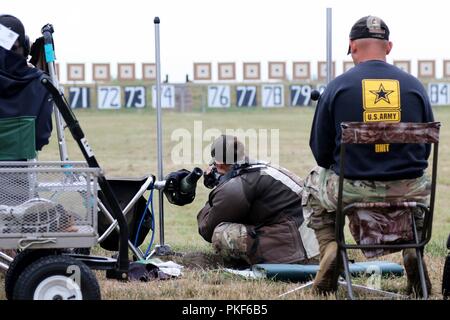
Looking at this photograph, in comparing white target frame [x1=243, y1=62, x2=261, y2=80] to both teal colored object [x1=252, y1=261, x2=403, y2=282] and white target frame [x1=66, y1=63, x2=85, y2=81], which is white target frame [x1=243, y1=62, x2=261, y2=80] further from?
teal colored object [x1=252, y1=261, x2=403, y2=282]

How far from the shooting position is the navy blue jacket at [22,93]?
5.68m

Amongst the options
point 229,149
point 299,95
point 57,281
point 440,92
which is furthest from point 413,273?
point 440,92

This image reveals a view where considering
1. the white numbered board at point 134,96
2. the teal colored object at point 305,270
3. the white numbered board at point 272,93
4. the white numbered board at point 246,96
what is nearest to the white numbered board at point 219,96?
the white numbered board at point 246,96

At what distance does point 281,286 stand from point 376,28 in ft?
5.16

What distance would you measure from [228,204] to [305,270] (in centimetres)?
66

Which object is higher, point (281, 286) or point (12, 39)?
point (12, 39)

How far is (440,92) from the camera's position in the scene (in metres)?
48.7

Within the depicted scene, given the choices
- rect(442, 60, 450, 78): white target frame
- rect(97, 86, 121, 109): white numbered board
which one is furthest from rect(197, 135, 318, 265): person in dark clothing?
rect(442, 60, 450, 78): white target frame

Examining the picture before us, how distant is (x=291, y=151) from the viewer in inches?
860

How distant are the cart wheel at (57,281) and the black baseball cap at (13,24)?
1698 mm

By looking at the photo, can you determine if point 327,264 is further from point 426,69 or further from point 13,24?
point 426,69

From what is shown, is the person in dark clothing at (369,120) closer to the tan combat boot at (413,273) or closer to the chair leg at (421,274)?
the tan combat boot at (413,273)
